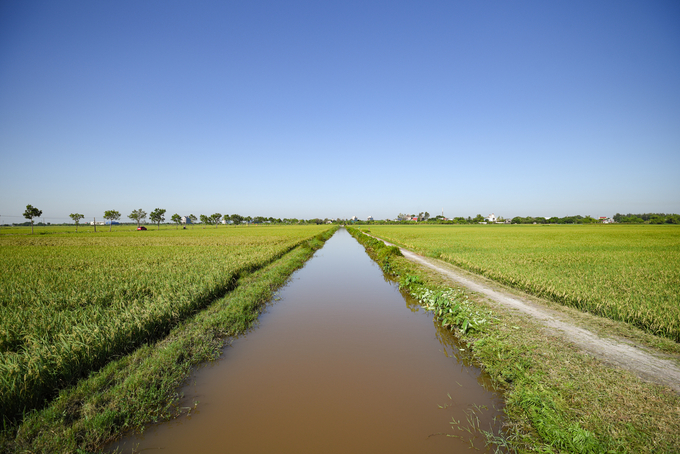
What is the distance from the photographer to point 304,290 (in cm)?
1078

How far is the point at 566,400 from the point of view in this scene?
11.6 feet

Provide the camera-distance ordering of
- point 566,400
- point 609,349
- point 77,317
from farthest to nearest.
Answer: point 77,317, point 609,349, point 566,400

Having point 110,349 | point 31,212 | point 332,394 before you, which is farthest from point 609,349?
point 31,212

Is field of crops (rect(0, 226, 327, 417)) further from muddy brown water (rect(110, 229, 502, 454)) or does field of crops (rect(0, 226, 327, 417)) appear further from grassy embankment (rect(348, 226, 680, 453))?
grassy embankment (rect(348, 226, 680, 453))

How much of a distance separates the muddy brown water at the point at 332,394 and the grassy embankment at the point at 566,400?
1.25 feet

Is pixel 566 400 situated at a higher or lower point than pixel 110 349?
lower

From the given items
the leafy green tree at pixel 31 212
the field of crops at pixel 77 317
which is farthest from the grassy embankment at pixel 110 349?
the leafy green tree at pixel 31 212

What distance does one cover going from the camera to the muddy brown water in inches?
126

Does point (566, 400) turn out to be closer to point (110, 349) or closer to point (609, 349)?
point (609, 349)

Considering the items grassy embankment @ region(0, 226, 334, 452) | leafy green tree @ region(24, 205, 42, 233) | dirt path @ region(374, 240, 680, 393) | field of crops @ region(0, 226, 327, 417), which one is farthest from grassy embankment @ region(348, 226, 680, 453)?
leafy green tree @ region(24, 205, 42, 233)

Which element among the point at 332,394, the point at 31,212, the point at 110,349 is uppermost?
the point at 31,212

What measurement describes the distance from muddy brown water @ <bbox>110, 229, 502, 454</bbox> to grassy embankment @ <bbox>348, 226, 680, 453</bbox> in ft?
1.25

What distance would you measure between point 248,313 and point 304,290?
3.38 m

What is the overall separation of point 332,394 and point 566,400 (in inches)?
125
